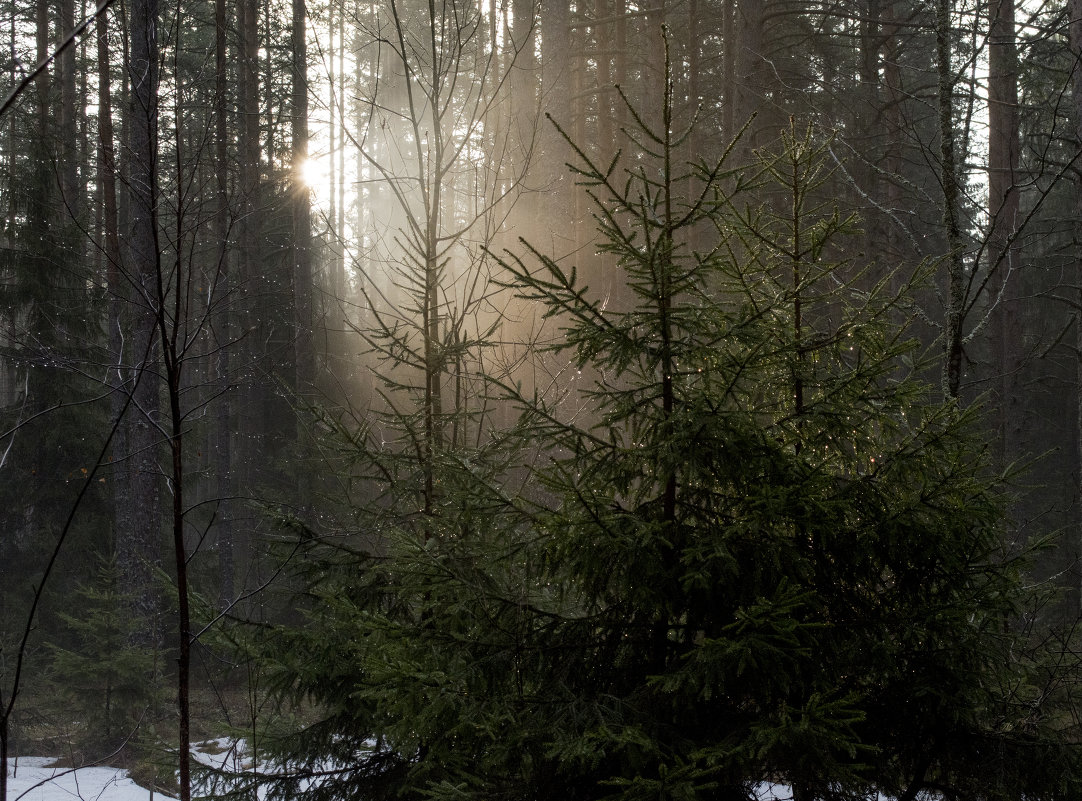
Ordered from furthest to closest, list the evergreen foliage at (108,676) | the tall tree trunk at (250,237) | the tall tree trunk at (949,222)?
the tall tree trunk at (250,237)
the evergreen foliage at (108,676)
the tall tree trunk at (949,222)

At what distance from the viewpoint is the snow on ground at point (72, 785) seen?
955 cm

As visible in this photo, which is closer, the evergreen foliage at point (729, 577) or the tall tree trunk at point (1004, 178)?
the evergreen foliage at point (729, 577)

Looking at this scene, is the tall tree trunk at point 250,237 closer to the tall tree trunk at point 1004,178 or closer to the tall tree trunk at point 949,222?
the tall tree trunk at point 1004,178

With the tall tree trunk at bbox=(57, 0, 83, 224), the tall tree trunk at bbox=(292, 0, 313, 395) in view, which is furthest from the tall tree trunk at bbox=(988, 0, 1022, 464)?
the tall tree trunk at bbox=(57, 0, 83, 224)

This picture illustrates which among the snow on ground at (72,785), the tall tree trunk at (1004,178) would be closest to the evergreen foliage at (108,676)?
the snow on ground at (72,785)

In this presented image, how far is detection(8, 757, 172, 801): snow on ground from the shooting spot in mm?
9547

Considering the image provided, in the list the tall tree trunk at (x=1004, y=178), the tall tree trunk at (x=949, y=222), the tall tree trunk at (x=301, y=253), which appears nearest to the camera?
the tall tree trunk at (x=949, y=222)

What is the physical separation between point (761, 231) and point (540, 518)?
1.63m

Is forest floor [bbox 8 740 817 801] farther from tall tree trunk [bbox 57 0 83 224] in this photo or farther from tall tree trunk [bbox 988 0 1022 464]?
tall tree trunk [bbox 988 0 1022 464]

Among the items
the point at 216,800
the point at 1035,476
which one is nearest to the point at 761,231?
the point at 216,800

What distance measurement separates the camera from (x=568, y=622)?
11.1 feet

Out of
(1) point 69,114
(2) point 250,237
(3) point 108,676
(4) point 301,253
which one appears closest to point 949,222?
(3) point 108,676

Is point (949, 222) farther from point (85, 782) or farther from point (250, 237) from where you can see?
point (250, 237)

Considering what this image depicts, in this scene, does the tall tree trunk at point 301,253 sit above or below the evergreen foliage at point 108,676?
above
